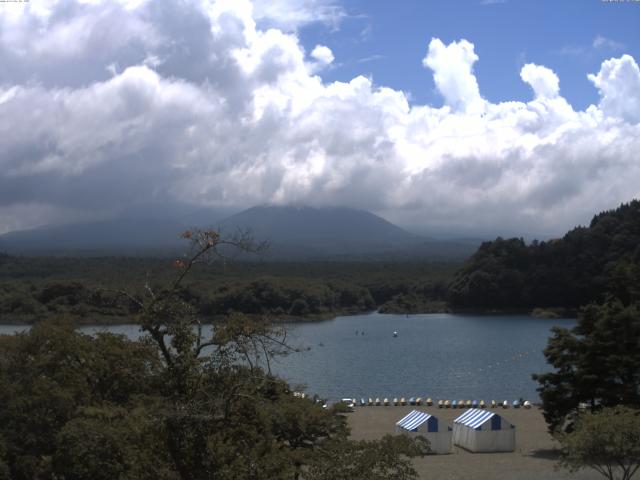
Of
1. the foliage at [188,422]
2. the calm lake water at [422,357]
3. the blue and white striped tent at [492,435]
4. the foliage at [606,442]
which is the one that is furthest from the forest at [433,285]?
the foliage at [188,422]

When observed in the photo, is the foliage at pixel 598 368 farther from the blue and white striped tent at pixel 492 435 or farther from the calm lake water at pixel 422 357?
the calm lake water at pixel 422 357

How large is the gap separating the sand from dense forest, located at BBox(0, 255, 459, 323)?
25702 millimetres

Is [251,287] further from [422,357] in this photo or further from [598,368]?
[598,368]

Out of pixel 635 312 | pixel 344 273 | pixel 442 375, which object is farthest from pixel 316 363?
pixel 344 273

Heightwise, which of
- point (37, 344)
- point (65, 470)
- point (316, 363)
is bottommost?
point (316, 363)

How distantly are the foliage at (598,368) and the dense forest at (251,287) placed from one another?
32.4 meters

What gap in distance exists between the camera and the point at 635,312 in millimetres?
21406

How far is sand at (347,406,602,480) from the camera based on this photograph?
739 inches

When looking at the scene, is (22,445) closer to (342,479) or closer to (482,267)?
(342,479)

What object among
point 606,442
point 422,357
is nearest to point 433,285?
point 422,357

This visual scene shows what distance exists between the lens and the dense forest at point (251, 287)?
213ft

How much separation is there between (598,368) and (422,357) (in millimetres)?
28969

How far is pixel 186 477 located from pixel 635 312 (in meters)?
16.5

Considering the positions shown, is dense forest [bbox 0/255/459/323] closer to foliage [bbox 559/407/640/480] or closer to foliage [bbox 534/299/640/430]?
foliage [bbox 534/299/640/430]
